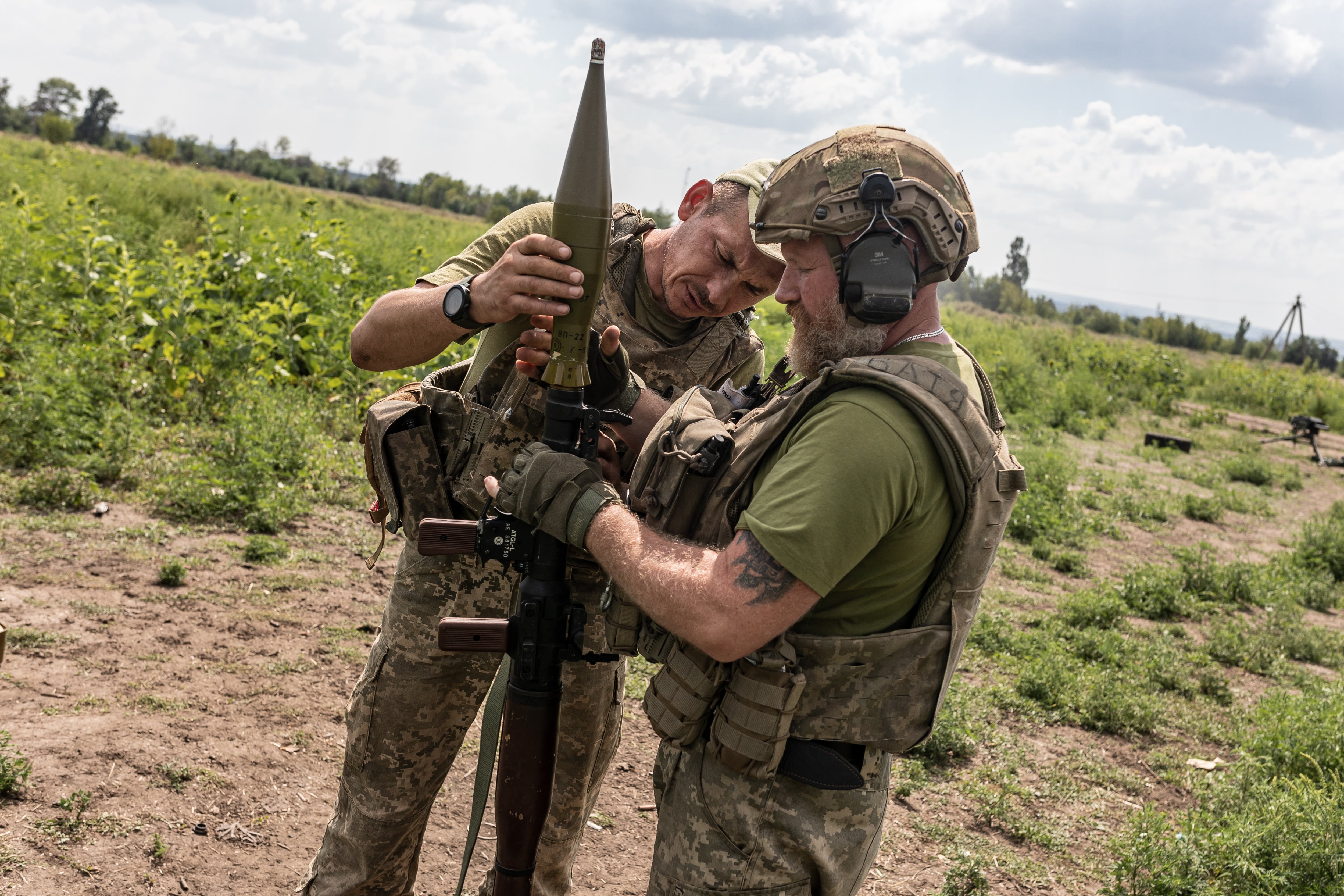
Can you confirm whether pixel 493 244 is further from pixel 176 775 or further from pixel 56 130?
pixel 56 130

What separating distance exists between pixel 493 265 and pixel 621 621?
3.76 ft

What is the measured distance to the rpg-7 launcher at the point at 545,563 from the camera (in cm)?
223

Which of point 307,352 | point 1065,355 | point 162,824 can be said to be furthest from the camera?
point 1065,355

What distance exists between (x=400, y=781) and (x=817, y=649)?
4.93ft

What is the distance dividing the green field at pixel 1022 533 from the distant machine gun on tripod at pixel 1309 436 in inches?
126

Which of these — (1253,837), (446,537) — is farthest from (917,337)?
(1253,837)

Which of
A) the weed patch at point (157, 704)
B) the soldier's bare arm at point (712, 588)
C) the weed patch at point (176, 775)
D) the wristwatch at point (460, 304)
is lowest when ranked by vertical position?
the weed patch at point (176, 775)

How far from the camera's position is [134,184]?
22.5 meters

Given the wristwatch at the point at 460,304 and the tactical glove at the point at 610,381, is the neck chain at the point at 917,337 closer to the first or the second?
the tactical glove at the point at 610,381

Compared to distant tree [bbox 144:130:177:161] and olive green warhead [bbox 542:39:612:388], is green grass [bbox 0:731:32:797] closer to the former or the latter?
olive green warhead [bbox 542:39:612:388]

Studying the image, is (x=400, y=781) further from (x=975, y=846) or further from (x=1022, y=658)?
(x=1022, y=658)

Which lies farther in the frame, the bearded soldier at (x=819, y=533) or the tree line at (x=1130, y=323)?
the tree line at (x=1130, y=323)

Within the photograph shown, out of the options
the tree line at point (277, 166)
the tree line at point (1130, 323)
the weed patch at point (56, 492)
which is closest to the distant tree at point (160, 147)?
the tree line at point (277, 166)

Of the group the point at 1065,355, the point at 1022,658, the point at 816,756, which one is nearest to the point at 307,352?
the point at 1022,658
